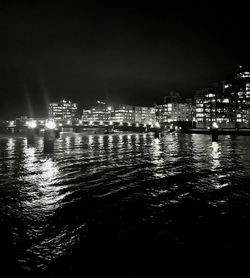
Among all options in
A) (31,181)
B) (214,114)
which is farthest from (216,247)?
(214,114)

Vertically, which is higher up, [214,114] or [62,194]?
[214,114]

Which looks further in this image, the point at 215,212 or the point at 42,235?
the point at 215,212

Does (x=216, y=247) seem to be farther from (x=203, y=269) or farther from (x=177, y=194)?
(x=177, y=194)

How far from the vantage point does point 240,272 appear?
5.27m

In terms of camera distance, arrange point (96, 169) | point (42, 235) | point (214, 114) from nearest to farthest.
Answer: point (42, 235) < point (96, 169) < point (214, 114)

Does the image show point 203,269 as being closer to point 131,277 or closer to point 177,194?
point 131,277

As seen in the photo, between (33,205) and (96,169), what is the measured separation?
8.51m

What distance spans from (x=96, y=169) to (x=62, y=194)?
6.77 m

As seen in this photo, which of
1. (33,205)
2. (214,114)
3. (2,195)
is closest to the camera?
(33,205)

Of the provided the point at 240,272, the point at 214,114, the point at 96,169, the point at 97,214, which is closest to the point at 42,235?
the point at 97,214

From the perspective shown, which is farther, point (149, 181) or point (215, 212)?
point (149, 181)

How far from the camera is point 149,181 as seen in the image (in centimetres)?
1380

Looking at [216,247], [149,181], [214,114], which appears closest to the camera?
[216,247]

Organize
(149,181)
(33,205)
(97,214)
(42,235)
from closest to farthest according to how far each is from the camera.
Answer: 1. (42,235)
2. (97,214)
3. (33,205)
4. (149,181)
